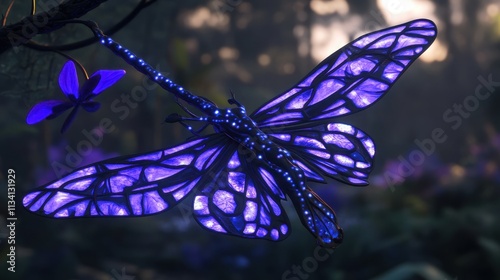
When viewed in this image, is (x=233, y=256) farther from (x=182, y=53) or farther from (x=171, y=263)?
(x=182, y=53)

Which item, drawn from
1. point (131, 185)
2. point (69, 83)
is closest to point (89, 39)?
point (69, 83)

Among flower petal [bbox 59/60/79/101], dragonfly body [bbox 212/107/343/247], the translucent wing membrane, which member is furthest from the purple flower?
the translucent wing membrane

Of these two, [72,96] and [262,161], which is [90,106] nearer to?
[72,96]

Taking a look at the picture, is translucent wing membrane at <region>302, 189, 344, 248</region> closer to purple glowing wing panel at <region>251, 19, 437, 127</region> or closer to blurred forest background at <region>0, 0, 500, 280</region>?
purple glowing wing panel at <region>251, 19, 437, 127</region>

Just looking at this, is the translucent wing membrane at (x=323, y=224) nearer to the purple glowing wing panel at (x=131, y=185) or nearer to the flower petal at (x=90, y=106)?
the purple glowing wing panel at (x=131, y=185)

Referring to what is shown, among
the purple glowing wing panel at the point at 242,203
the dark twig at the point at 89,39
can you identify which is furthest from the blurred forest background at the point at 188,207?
the purple glowing wing panel at the point at 242,203

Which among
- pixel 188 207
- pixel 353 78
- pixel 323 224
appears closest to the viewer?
pixel 323 224
